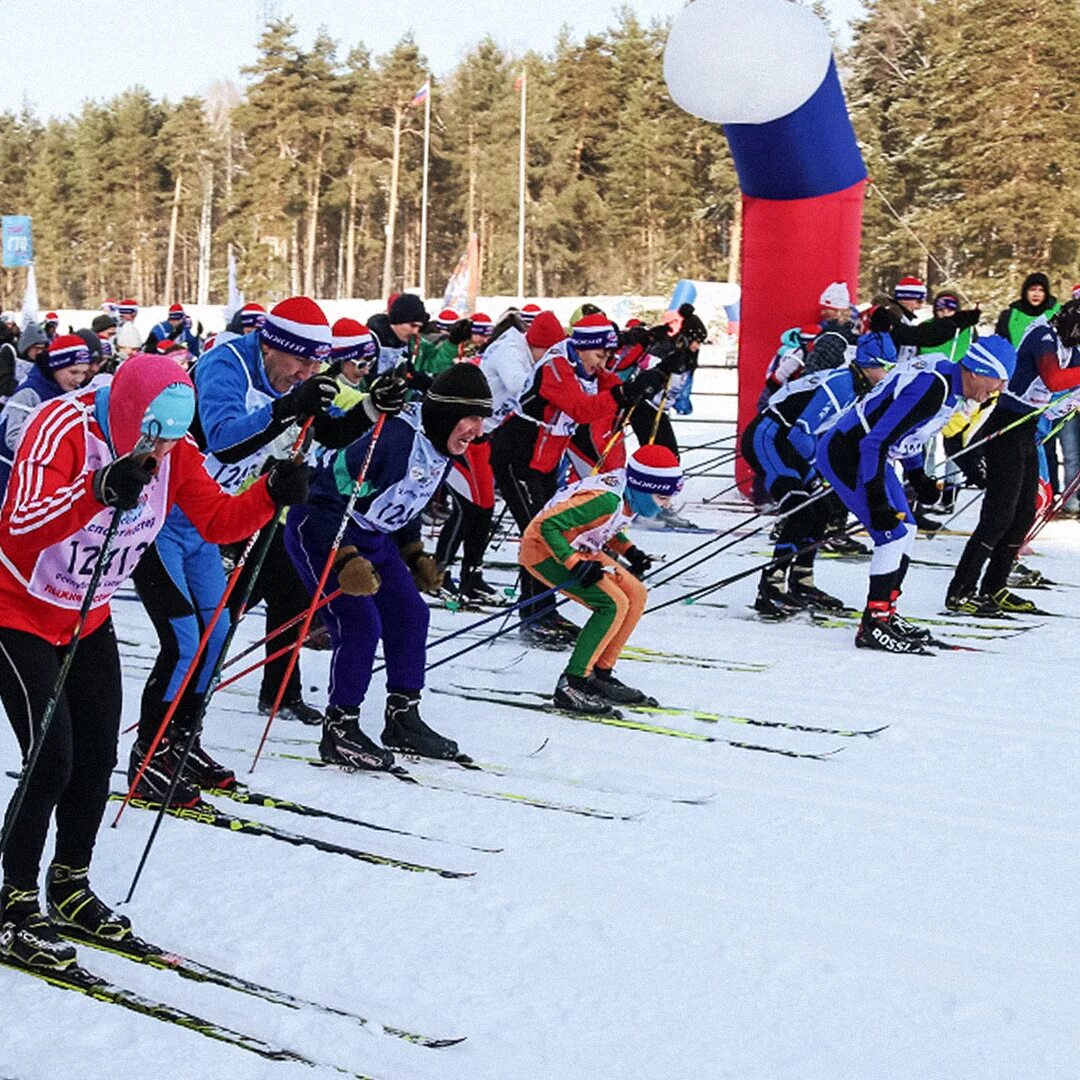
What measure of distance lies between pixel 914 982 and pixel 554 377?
15.1ft

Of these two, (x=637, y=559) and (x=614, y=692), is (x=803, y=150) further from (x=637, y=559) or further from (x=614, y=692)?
(x=614, y=692)

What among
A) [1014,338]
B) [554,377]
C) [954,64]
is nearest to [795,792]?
[554,377]

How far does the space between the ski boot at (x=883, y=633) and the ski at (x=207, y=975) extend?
4286 mm

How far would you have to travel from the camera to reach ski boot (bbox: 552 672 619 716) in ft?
18.3

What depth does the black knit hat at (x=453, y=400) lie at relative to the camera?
4719 mm

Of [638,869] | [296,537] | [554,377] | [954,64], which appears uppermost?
[954,64]

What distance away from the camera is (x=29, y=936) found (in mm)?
3199

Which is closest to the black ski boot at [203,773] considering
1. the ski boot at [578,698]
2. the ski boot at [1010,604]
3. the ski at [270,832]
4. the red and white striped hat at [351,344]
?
the ski at [270,832]

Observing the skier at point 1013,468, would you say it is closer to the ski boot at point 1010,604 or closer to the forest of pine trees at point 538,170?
the ski boot at point 1010,604

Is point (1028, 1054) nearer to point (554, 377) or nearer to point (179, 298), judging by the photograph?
point (554, 377)

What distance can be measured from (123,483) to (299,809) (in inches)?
68.9

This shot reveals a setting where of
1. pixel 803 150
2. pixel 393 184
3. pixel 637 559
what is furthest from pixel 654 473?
pixel 393 184

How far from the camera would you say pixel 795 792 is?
15.2ft

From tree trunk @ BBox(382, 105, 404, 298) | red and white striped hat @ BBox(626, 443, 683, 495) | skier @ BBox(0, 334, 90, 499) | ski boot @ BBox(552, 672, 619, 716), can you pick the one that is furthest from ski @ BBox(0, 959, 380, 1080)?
tree trunk @ BBox(382, 105, 404, 298)
